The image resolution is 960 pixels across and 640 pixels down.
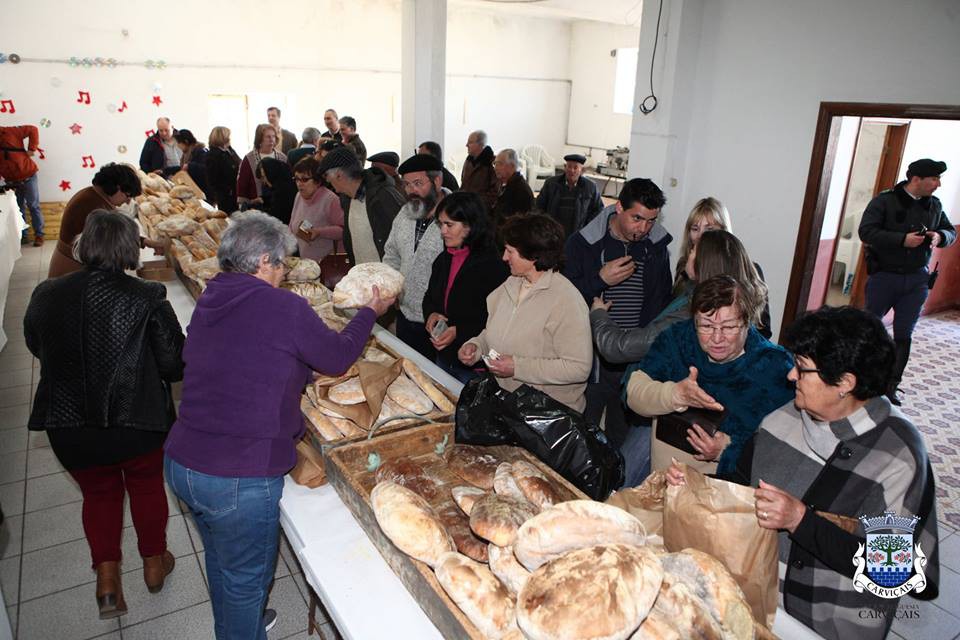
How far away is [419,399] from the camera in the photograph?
90.0 inches

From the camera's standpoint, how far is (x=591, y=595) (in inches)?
43.9

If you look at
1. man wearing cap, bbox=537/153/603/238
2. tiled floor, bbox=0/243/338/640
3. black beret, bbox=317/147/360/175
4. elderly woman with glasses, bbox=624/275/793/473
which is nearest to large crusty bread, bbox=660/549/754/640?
elderly woman with glasses, bbox=624/275/793/473

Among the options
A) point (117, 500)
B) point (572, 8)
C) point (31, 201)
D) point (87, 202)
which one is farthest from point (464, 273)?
point (572, 8)

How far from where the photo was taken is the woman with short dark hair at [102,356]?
2.29 meters

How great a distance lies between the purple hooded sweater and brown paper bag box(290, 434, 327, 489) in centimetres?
9

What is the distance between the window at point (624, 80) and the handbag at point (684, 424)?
1362 cm

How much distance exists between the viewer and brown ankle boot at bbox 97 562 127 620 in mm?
2664

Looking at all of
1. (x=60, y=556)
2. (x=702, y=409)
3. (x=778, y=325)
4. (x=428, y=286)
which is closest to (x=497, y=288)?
(x=428, y=286)

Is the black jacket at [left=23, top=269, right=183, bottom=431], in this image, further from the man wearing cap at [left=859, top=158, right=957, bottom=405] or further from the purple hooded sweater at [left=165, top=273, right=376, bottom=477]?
the man wearing cap at [left=859, top=158, right=957, bottom=405]

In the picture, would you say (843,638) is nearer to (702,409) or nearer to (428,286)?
(702,409)

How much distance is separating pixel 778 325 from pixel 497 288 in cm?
318

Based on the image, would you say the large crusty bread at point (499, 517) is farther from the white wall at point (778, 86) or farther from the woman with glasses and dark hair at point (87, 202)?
the white wall at point (778, 86)

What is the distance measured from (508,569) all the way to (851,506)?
0.87 metres

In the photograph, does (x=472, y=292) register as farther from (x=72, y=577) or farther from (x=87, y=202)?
(x=87, y=202)
